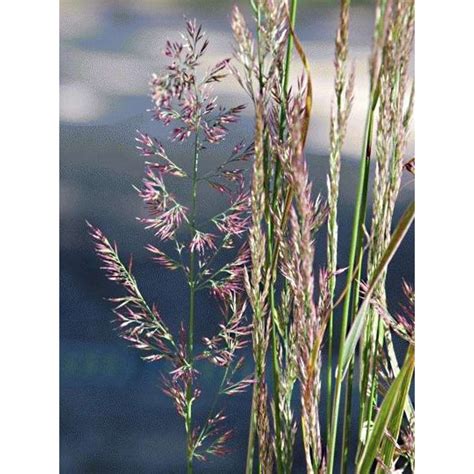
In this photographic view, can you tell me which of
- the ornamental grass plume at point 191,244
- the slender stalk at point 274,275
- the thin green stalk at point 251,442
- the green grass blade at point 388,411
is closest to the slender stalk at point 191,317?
the ornamental grass plume at point 191,244

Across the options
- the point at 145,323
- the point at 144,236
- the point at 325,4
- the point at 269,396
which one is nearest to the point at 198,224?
the point at 144,236

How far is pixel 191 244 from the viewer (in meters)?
1.55

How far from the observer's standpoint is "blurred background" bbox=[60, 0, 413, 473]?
1.54 m

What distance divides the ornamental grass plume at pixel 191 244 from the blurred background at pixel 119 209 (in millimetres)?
19

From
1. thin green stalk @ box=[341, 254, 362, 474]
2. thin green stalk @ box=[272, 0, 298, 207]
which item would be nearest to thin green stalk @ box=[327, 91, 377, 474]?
thin green stalk @ box=[341, 254, 362, 474]

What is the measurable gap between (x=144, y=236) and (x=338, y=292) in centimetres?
40

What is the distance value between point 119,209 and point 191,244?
0.54 feet

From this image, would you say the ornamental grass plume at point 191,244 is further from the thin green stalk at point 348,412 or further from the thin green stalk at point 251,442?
the thin green stalk at point 348,412

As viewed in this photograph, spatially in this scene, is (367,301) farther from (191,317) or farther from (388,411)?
(191,317)

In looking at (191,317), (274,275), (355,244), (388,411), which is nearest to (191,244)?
(191,317)

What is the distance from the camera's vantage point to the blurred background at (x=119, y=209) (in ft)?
5.06

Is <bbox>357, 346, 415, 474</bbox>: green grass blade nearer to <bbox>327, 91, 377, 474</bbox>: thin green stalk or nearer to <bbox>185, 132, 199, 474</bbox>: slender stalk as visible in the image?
<bbox>327, 91, 377, 474</bbox>: thin green stalk
